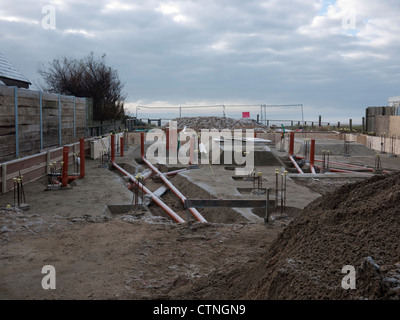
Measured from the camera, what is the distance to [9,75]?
19953 mm

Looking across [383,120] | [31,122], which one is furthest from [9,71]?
[383,120]

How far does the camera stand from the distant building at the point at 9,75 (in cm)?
1957

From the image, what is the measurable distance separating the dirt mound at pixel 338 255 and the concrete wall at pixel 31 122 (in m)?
10.4

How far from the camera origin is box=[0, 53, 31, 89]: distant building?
19.6 metres

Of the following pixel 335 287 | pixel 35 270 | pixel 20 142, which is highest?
pixel 20 142

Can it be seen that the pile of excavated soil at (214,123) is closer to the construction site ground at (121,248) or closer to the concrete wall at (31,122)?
the concrete wall at (31,122)

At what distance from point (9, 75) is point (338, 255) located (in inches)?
786

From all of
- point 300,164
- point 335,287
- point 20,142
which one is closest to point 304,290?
point 335,287

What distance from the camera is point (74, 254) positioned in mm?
6301

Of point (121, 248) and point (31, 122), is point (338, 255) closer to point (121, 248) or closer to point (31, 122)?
point (121, 248)

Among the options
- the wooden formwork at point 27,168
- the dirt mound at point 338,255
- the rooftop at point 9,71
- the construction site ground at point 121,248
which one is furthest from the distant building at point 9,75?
the dirt mound at point 338,255

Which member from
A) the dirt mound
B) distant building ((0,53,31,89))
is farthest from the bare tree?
the dirt mound

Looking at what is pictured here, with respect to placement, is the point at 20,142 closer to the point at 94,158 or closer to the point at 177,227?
the point at 94,158
